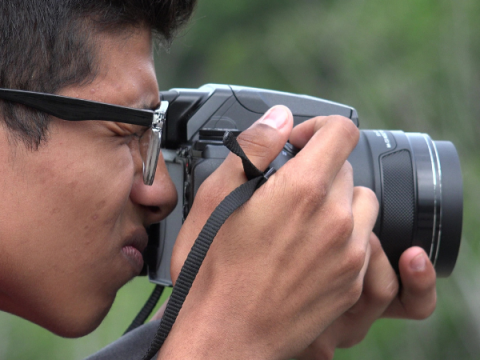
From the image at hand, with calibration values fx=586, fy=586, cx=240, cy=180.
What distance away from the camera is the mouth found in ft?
3.88

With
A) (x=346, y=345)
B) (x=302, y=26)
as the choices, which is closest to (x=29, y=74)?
(x=346, y=345)

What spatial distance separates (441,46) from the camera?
4766mm

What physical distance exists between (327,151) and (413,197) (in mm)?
312

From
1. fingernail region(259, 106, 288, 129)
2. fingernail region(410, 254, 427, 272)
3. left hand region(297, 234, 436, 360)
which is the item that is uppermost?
fingernail region(259, 106, 288, 129)

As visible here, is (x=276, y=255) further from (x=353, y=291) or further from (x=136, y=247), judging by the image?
(x=136, y=247)

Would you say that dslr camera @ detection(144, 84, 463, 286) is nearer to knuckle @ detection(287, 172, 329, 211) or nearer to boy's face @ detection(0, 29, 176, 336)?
boy's face @ detection(0, 29, 176, 336)

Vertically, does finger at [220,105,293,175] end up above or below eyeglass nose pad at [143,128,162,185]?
above

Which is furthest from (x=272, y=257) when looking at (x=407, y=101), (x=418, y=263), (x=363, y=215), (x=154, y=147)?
(x=407, y=101)

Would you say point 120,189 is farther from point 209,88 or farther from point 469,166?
point 469,166

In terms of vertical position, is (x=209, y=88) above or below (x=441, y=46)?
above

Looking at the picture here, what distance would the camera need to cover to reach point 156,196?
1170mm

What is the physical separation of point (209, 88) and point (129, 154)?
303 mm

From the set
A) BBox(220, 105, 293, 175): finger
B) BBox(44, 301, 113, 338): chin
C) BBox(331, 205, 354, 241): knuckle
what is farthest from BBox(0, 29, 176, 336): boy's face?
BBox(331, 205, 354, 241): knuckle

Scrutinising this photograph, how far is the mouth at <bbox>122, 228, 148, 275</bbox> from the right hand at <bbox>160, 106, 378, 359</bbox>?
0.19 meters
